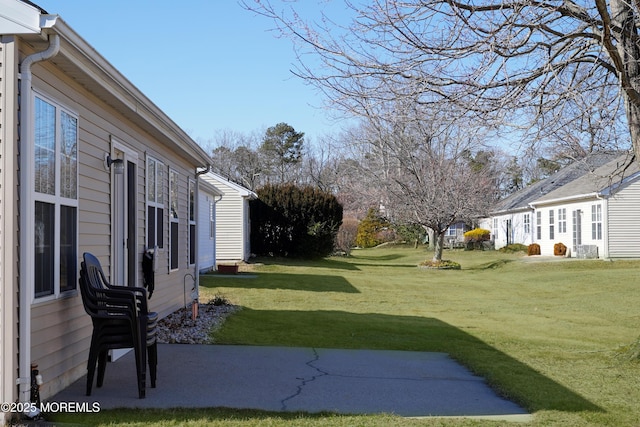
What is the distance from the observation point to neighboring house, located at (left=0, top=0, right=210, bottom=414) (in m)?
5.12

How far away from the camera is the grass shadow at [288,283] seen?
1994 cm

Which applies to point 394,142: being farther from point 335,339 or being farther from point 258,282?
point 335,339

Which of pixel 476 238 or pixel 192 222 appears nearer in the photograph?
pixel 192 222

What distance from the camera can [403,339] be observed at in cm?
1118

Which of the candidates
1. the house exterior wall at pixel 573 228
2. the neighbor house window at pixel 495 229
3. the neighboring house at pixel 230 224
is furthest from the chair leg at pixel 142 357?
the neighbor house window at pixel 495 229

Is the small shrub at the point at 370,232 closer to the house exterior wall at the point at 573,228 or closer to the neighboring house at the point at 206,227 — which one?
the house exterior wall at the point at 573,228

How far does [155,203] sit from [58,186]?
4.66 meters

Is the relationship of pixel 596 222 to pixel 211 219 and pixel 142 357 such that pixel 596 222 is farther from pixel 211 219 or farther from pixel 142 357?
pixel 142 357

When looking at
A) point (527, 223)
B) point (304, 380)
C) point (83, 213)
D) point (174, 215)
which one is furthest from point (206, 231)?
point (527, 223)

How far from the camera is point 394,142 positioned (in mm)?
32156

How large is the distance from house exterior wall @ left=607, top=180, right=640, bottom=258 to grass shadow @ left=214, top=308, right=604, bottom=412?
18.4 meters

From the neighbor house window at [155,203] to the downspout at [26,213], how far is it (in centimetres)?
494

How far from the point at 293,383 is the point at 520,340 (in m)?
5.44

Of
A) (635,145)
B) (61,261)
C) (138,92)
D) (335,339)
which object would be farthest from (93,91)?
(635,145)
